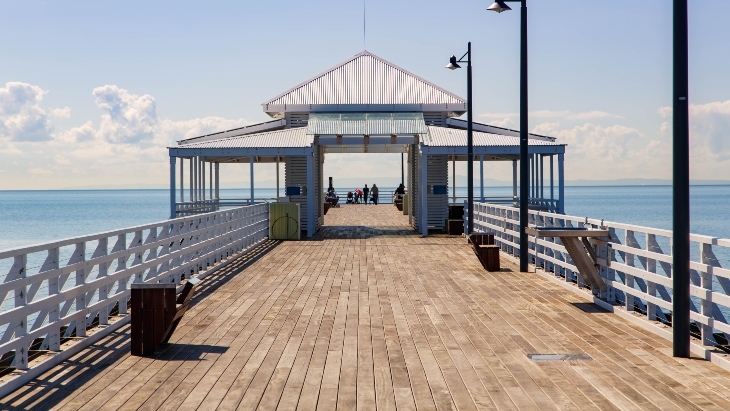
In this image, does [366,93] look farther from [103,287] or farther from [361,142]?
[103,287]

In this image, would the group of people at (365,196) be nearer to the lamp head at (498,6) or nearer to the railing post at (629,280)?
the lamp head at (498,6)

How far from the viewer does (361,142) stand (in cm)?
2531

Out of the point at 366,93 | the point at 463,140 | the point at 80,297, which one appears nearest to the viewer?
the point at 80,297

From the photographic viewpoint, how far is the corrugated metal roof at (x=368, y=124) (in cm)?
2498

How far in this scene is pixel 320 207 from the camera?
1164 inches

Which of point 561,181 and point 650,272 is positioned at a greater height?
point 561,181

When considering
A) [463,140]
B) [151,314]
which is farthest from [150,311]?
[463,140]

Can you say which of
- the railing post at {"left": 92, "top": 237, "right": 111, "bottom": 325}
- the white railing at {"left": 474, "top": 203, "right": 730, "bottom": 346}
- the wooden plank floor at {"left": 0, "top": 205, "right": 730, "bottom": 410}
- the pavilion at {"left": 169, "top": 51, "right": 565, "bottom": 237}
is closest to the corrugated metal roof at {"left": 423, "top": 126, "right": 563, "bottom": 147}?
the pavilion at {"left": 169, "top": 51, "right": 565, "bottom": 237}

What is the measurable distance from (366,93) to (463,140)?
7383 millimetres

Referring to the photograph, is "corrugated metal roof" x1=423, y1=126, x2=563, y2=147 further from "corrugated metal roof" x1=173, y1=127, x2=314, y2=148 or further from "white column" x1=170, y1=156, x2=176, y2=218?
"white column" x1=170, y1=156, x2=176, y2=218

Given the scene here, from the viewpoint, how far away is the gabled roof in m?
29.6

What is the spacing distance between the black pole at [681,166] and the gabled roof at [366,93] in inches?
871

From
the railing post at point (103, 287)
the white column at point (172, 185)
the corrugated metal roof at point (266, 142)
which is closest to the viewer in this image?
the railing post at point (103, 287)

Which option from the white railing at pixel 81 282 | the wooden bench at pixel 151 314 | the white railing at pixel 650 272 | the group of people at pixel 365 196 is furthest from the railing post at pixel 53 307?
the group of people at pixel 365 196
